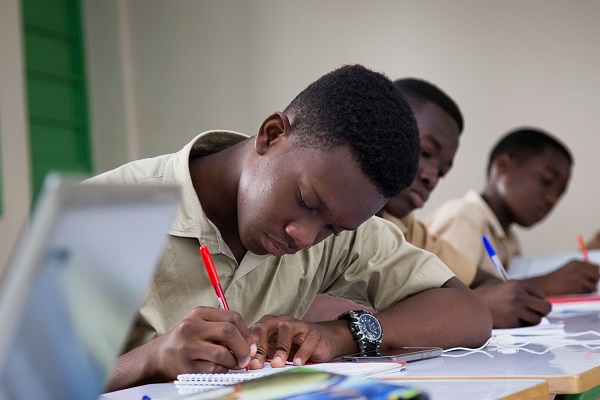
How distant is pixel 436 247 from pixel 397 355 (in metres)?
1.22

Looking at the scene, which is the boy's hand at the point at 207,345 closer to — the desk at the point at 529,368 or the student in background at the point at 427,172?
the desk at the point at 529,368

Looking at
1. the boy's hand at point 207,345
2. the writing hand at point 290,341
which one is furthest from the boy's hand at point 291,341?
the boy's hand at point 207,345

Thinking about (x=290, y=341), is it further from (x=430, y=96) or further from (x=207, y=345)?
(x=430, y=96)

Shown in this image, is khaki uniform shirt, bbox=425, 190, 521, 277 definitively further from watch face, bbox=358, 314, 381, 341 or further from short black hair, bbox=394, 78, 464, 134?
watch face, bbox=358, 314, 381, 341

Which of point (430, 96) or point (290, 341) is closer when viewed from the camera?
point (290, 341)

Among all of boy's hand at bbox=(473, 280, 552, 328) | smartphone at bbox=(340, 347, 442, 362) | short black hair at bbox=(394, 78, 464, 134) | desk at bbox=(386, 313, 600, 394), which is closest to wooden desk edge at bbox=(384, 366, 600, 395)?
desk at bbox=(386, 313, 600, 394)

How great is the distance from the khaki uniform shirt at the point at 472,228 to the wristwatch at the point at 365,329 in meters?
1.43

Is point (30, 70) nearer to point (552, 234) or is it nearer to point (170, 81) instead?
point (170, 81)

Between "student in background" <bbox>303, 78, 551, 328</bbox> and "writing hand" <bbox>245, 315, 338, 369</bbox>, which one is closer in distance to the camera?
"writing hand" <bbox>245, 315, 338, 369</bbox>

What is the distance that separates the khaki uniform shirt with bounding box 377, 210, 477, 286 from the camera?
2.40 metres

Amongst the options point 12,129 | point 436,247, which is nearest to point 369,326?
point 436,247

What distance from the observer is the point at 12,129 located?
176 inches

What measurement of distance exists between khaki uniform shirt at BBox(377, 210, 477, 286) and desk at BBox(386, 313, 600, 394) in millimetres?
946

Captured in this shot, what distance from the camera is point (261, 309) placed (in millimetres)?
1546
